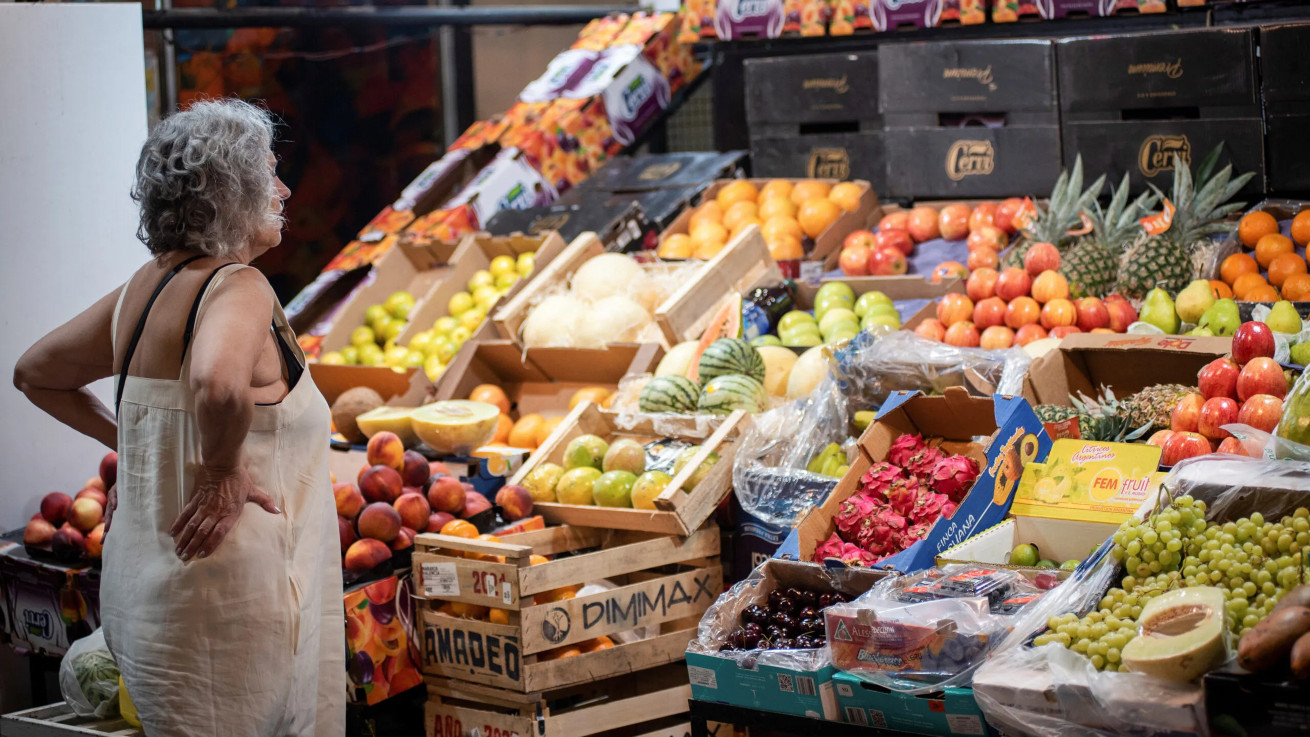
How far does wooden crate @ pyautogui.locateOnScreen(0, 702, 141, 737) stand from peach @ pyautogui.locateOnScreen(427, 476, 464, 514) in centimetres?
92

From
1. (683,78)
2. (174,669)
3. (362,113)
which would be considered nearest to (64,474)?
(174,669)

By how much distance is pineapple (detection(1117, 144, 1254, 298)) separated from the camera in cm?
380

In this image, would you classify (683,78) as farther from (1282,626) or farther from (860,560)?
(1282,626)

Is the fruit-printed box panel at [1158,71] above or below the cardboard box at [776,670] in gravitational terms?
above

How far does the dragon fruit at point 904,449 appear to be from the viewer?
9.76 ft

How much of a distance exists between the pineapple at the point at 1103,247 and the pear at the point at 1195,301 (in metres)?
0.32

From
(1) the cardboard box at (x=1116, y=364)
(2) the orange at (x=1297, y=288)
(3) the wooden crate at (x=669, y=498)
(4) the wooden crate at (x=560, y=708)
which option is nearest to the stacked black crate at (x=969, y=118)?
(2) the orange at (x=1297, y=288)

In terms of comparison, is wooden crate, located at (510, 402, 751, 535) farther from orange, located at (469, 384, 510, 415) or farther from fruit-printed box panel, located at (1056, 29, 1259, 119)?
fruit-printed box panel, located at (1056, 29, 1259, 119)

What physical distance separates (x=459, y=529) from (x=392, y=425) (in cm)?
70

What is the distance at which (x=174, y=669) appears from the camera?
7.22ft

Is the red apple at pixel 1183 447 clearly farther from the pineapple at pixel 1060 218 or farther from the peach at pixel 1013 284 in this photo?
the pineapple at pixel 1060 218

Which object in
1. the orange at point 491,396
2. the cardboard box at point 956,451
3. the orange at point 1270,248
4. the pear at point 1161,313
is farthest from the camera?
the orange at point 491,396

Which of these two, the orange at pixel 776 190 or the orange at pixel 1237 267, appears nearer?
the orange at pixel 1237 267

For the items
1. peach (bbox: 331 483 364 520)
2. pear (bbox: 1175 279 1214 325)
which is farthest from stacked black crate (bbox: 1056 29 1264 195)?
peach (bbox: 331 483 364 520)
